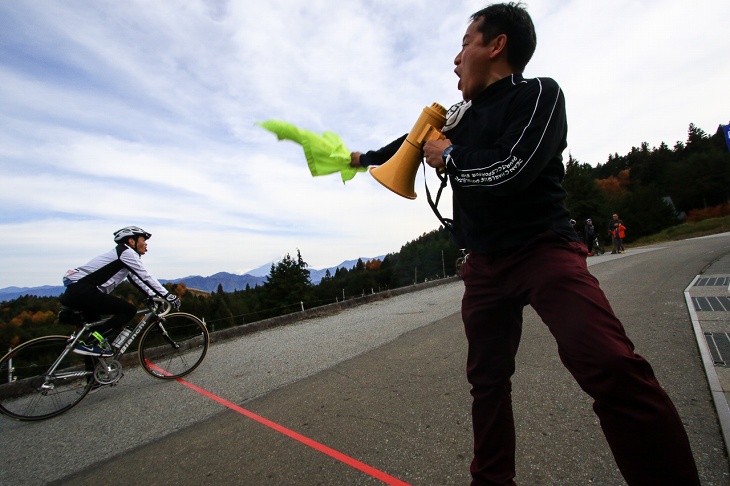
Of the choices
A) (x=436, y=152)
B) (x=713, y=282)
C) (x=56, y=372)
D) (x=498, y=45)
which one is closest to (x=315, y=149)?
(x=436, y=152)

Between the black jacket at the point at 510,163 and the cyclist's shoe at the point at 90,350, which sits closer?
the black jacket at the point at 510,163

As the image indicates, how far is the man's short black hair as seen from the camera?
1.51 metres

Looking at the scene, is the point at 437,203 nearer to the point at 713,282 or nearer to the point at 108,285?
the point at 108,285

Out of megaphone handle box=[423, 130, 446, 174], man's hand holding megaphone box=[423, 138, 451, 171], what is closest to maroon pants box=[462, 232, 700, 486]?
man's hand holding megaphone box=[423, 138, 451, 171]

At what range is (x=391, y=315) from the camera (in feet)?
23.3

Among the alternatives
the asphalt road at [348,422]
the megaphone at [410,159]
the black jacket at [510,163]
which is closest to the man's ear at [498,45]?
the black jacket at [510,163]

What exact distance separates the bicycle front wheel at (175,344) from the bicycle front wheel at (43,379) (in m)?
0.68

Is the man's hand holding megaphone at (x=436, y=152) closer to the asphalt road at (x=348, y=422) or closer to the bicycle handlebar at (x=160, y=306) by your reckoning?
the asphalt road at (x=348, y=422)

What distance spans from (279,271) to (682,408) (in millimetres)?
59961

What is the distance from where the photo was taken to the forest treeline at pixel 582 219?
134 ft

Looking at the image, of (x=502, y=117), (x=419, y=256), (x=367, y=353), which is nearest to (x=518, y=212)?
(x=502, y=117)

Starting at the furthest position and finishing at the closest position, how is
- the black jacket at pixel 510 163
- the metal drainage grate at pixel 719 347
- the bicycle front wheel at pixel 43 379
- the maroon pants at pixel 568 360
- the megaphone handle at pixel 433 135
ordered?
the bicycle front wheel at pixel 43 379 → the metal drainage grate at pixel 719 347 → the megaphone handle at pixel 433 135 → the black jacket at pixel 510 163 → the maroon pants at pixel 568 360

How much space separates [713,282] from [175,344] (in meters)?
8.65

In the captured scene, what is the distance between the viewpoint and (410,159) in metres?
1.65
